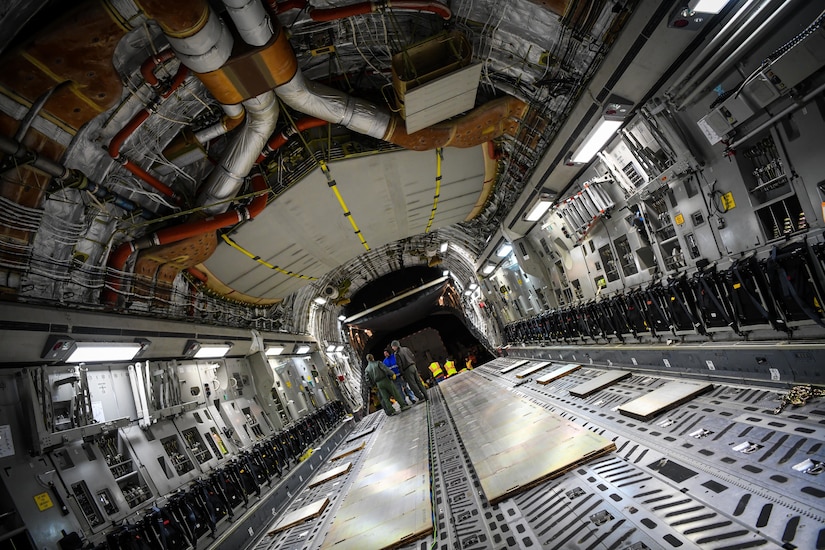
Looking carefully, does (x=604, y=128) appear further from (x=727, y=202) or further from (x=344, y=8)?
(x=344, y=8)

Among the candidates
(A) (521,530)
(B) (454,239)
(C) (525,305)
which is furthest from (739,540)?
(B) (454,239)

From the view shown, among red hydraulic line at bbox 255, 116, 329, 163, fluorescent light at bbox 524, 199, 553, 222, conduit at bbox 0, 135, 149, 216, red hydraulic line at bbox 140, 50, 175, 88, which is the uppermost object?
red hydraulic line at bbox 140, 50, 175, 88

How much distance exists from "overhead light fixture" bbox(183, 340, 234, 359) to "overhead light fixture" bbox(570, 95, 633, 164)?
646 centimetres

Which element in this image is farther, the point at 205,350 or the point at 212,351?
the point at 212,351

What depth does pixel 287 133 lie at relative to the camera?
621 cm

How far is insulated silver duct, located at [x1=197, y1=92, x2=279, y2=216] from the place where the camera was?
5.16 metres

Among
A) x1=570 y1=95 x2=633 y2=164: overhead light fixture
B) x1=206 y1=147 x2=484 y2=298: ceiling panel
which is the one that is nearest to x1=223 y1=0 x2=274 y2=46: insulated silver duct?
x1=206 y1=147 x2=484 y2=298: ceiling panel

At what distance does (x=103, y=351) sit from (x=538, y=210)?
23.4 feet

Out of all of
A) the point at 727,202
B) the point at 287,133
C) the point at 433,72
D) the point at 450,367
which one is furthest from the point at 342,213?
the point at 450,367

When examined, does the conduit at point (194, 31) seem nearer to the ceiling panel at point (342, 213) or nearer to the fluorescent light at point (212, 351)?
the ceiling panel at point (342, 213)

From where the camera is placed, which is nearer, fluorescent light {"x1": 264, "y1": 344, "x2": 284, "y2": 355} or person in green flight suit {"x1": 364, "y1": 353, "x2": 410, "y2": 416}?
fluorescent light {"x1": 264, "y1": 344, "x2": 284, "y2": 355}

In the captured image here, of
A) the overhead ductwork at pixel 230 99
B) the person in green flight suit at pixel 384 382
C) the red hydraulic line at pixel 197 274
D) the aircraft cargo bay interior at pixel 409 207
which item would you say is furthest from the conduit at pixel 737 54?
the person in green flight suit at pixel 384 382

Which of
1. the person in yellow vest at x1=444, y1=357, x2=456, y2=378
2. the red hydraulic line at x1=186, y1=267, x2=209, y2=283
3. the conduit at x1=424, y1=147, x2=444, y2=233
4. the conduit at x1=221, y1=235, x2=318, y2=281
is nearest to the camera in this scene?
the conduit at x1=221, y1=235, x2=318, y2=281

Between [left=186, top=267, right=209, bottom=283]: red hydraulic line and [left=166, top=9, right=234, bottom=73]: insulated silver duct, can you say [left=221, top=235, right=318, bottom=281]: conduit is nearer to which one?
[left=186, top=267, right=209, bottom=283]: red hydraulic line
